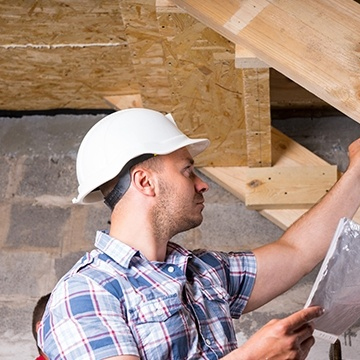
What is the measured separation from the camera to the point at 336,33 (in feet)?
8.82

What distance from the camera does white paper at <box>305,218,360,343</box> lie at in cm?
258

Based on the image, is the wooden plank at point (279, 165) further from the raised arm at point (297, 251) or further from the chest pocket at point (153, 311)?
the chest pocket at point (153, 311)

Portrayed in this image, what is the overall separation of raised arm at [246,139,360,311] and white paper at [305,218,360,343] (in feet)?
1.00

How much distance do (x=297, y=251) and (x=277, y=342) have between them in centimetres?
56

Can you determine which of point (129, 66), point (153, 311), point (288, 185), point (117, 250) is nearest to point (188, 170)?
point (117, 250)

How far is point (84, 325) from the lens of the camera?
249 centimetres

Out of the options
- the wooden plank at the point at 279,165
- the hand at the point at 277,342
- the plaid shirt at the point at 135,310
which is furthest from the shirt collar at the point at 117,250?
the wooden plank at the point at 279,165

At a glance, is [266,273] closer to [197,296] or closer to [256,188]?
[197,296]

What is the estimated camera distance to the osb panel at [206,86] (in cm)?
350

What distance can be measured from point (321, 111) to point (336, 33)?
181cm

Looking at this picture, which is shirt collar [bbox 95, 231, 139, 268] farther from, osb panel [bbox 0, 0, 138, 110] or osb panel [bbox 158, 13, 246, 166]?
osb panel [bbox 0, 0, 138, 110]

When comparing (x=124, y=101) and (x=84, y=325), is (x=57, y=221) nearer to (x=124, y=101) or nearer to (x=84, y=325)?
(x=124, y=101)

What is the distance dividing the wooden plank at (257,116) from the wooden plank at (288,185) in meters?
0.06

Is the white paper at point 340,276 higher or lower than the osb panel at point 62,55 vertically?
higher
